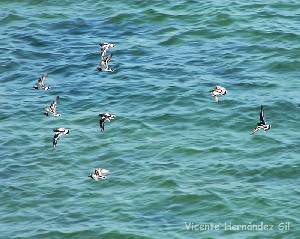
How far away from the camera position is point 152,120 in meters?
42.6

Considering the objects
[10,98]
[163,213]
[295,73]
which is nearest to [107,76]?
[10,98]

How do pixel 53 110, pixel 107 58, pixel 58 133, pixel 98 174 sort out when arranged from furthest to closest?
pixel 107 58
pixel 53 110
pixel 58 133
pixel 98 174

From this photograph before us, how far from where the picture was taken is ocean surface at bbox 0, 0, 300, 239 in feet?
116

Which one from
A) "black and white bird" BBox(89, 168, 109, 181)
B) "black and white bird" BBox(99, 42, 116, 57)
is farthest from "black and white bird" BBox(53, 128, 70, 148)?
"black and white bird" BBox(99, 42, 116, 57)

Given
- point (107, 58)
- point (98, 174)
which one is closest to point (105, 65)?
point (107, 58)

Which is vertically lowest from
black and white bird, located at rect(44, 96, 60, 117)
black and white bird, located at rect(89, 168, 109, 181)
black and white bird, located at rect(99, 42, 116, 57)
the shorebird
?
black and white bird, located at rect(89, 168, 109, 181)

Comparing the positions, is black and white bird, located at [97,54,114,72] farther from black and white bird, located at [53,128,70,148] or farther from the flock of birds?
black and white bird, located at [53,128,70,148]

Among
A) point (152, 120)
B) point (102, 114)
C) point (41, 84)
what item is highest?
point (102, 114)

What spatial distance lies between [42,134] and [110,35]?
36.8ft

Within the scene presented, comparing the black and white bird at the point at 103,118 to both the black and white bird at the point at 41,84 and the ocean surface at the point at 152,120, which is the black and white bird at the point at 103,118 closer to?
the ocean surface at the point at 152,120

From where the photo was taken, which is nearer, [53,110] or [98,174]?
[98,174]

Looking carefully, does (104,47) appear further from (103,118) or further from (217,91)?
(217,91)

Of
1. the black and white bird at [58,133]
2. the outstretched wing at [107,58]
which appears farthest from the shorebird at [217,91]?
the black and white bird at [58,133]

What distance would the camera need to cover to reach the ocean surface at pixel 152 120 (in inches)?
1395
